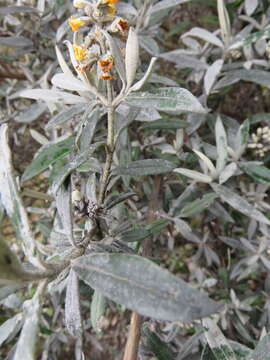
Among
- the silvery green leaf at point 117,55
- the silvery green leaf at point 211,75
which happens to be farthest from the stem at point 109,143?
the silvery green leaf at point 211,75

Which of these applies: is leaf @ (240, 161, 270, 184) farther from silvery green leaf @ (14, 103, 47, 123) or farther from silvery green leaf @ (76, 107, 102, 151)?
silvery green leaf @ (14, 103, 47, 123)

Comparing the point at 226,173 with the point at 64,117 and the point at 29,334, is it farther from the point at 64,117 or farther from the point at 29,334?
the point at 29,334

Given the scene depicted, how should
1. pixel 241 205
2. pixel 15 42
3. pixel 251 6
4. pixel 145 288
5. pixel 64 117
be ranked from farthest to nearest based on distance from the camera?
pixel 15 42, pixel 251 6, pixel 241 205, pixel 64 117, pixel 145 288

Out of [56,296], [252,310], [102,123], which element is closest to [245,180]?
[252,310]

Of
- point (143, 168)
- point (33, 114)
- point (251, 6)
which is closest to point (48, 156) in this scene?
point (143, 168)

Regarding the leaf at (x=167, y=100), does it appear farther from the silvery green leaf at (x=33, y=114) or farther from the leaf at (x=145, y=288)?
the silvery green leaf at (x=33, y=114)

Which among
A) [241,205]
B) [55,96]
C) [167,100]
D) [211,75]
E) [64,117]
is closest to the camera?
[167,100]

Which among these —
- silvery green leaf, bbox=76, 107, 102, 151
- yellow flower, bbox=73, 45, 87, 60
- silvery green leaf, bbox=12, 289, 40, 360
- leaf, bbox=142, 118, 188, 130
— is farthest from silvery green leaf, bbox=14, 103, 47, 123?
silvery green leaf, bbox=12, 289, 40, 360
